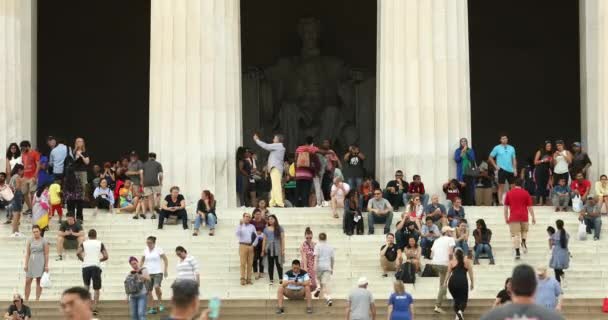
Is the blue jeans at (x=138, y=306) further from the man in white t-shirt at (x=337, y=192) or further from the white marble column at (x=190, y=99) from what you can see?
the white marble column at (x=190, y=99)

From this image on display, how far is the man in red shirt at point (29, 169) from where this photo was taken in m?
36.3

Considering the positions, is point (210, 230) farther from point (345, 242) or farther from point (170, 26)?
point (170, 26)

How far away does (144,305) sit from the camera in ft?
89.9

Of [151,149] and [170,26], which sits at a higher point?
[170,26]

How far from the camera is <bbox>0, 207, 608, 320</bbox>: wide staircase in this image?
28547 millimetres

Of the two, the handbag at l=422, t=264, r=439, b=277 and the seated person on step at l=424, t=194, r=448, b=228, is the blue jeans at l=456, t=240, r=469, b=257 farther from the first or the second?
the seated person on step at l=424, t=194, r=448, b=228

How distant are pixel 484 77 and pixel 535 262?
22.2 m

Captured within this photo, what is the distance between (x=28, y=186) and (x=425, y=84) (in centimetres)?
1001

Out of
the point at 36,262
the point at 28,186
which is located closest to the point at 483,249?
the point at 36,262

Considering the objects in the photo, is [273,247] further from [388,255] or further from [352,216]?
[352,216]

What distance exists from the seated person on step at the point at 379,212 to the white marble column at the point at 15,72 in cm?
1010

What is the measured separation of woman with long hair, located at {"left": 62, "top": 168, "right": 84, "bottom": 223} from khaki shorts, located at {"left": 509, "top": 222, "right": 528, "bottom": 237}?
31.3 feet

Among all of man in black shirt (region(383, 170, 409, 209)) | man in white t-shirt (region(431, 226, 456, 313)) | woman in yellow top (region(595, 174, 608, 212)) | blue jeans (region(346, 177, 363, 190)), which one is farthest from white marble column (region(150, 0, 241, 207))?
man in white t-shirt (region(431, 226, 456, 313))

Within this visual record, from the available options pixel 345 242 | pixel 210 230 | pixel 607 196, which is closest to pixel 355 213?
pixel 345 242
